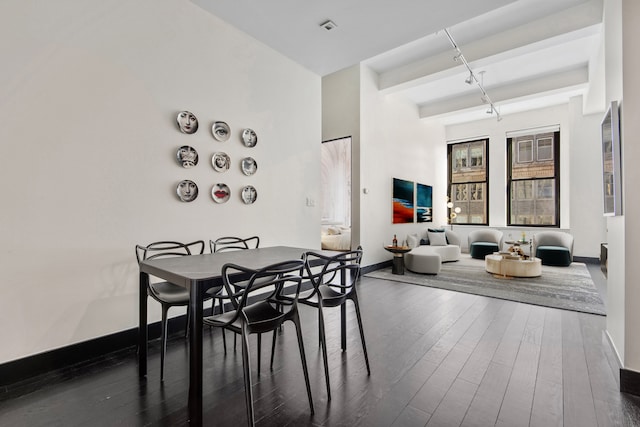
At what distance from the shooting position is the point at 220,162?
3094 millimetres

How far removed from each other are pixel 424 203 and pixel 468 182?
2067mm

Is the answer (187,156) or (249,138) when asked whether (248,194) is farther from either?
(187,156)

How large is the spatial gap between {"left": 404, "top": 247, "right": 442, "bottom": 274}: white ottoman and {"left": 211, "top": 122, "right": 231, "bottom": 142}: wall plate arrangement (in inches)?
156

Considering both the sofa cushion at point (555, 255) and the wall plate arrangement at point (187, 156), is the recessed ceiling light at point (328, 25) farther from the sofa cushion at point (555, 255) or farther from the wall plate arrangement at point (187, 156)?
the sofa cushion at point (555, 255)

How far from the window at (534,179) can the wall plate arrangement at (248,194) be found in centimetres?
754

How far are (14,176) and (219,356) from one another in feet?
6.06

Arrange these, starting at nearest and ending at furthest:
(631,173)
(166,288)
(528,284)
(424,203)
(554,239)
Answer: (631,173), (166,288), (528,284), (554,239), (424,203)

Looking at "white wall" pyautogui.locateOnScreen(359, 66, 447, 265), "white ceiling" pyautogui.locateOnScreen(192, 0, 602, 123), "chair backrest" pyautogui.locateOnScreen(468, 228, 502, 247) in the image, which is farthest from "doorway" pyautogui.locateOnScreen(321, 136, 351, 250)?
"chair backrest" pyautogui.locateOnScreen(468, 228, 502, 247)

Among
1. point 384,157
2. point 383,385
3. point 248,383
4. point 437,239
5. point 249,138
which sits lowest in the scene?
point 383,385

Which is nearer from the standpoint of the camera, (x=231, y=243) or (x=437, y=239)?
(x=231, y=243)

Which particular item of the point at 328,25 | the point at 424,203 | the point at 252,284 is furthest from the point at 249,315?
the point at 424,203

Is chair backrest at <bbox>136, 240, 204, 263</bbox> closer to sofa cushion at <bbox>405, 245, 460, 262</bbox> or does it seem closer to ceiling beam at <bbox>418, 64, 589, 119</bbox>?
sofa cushion at <bbox>405, 245, 460, 262</bbox>

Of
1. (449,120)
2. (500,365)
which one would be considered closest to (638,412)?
(500,365)

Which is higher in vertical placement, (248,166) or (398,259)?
(248,166)
